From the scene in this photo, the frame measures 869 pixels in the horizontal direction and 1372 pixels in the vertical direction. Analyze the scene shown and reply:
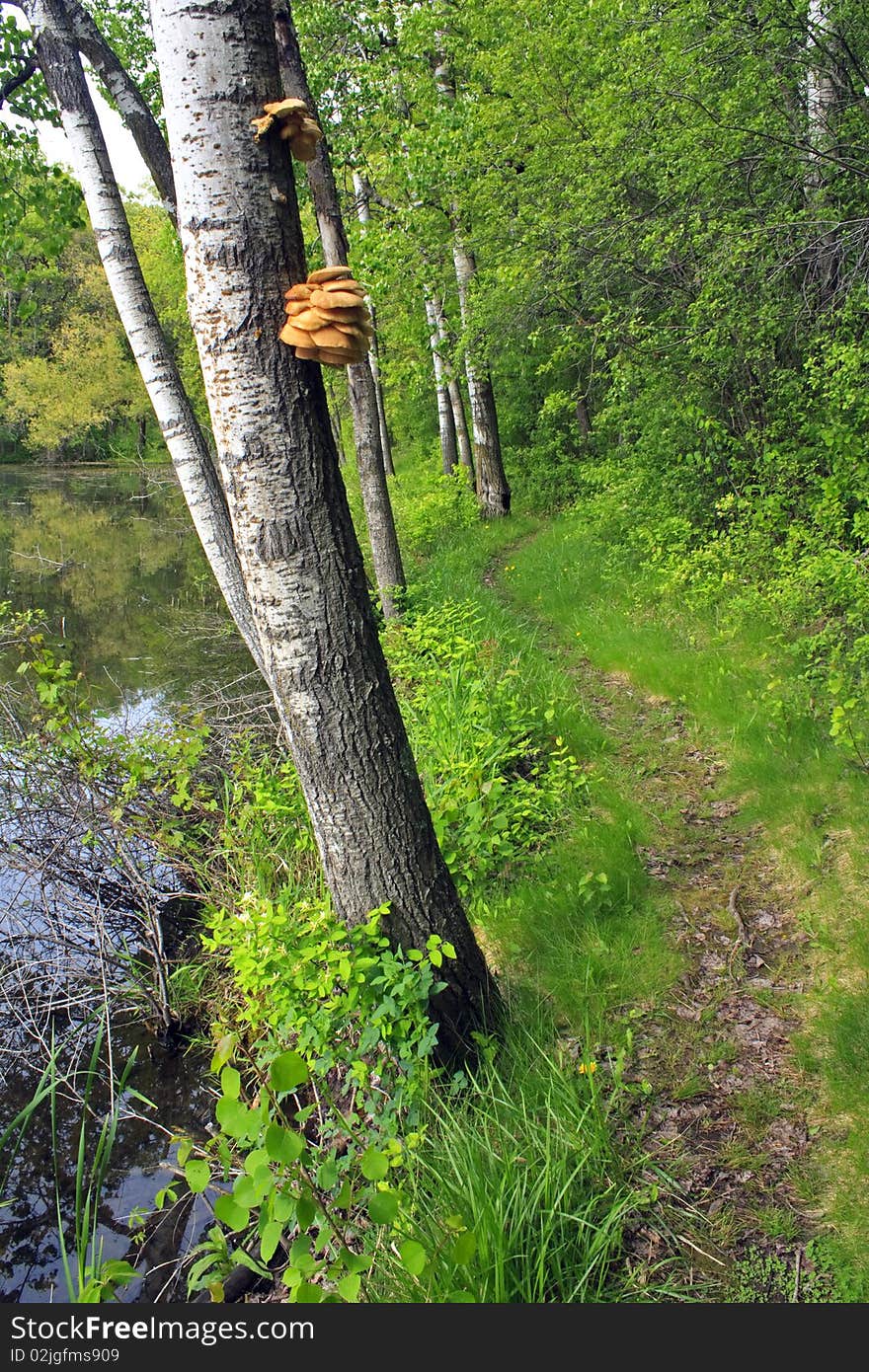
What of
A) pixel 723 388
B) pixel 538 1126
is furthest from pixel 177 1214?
pixel 723 388

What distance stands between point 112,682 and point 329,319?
821 centimetres

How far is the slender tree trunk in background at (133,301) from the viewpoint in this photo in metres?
4.49

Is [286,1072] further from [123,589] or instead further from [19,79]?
[123,589]

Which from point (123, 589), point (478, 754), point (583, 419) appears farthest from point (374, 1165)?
point (583, 419)

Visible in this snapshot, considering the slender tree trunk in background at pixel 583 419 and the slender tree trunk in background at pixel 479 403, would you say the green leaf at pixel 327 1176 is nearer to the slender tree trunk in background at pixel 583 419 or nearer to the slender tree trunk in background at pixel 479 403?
the slender tree trunk in background at pixel 479 403

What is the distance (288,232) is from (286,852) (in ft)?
11.7

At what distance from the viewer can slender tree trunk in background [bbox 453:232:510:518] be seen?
1184cm

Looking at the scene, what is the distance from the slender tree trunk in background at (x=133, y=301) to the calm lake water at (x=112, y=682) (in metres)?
1.64

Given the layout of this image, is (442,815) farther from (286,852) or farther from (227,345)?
(227,345)

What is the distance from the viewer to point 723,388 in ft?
24.0

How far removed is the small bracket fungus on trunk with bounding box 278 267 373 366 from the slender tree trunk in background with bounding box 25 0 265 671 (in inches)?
99.4

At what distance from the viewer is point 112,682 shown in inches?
365

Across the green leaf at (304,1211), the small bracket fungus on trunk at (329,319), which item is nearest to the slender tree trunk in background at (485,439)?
the small bracket fungus on trunk at (329,319)

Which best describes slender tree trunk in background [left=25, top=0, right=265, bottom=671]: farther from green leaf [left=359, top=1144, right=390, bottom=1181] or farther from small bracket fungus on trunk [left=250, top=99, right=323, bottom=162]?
green leaf [left=359, top=1144, right=390, bottom=1181]
